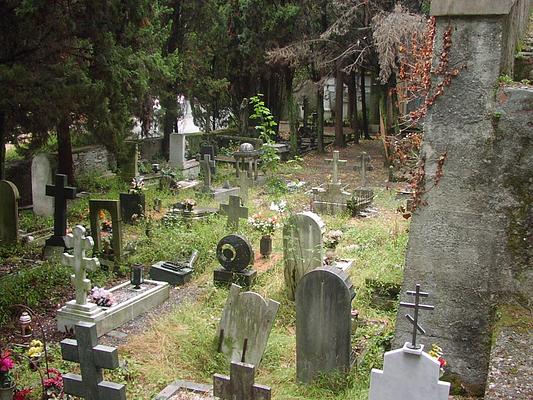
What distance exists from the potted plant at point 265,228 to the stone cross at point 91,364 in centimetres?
578

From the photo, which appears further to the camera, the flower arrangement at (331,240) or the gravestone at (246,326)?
the flower arrangement at (331,240)

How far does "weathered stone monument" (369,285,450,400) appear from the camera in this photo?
12.8ft

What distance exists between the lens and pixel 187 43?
20062mm

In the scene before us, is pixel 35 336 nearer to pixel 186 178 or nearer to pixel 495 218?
pixel 495 218

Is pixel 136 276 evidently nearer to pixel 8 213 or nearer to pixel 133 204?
pixel 8 213

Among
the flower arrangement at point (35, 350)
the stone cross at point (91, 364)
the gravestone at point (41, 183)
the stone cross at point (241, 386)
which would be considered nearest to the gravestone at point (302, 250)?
the flower arrangement at point (35, 350)

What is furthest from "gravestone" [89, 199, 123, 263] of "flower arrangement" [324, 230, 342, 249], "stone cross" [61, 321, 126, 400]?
"stone cross" [61, 321, 126, 400]

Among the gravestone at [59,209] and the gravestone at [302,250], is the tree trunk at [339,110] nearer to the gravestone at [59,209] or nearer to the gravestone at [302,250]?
the gravestone at [59,209]

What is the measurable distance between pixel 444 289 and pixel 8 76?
805cm

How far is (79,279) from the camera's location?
7.09 m

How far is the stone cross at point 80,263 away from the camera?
278 inches

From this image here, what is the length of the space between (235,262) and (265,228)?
2237mm

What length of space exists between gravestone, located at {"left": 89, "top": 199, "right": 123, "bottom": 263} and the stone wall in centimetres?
541

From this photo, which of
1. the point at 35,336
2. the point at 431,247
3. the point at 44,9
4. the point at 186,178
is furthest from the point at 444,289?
the point at 186,178
